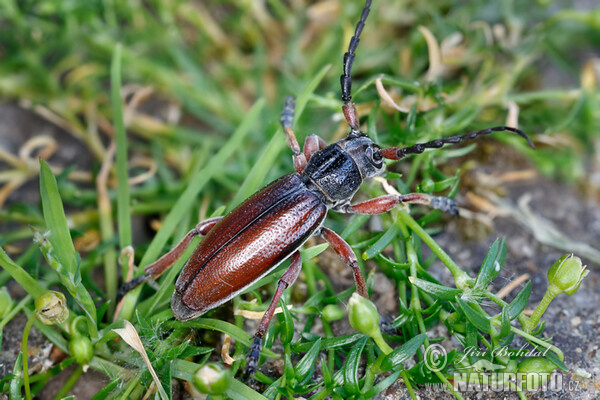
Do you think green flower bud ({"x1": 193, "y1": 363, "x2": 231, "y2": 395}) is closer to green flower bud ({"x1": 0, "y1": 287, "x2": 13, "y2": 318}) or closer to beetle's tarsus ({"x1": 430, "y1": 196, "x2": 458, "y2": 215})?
green flower bud ({"x1": 0, "y1": 287, "x2": 13, "y2": 318})

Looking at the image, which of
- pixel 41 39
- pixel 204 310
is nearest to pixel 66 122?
pixel 41 39

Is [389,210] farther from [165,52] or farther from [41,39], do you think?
[41,39]

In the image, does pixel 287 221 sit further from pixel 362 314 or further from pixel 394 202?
pixel 362 314

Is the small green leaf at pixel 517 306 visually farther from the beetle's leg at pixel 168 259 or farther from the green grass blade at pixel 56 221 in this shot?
the green grass blade at pixel 56 221

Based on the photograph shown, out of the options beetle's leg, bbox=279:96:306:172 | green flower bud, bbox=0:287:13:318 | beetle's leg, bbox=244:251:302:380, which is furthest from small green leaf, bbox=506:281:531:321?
green flower bud, bbox=0:287:13:318

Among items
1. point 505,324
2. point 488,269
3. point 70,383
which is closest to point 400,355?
point 505,324

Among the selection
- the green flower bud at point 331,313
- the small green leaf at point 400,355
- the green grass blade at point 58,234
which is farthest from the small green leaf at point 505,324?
the green grass blade at point 58,234
